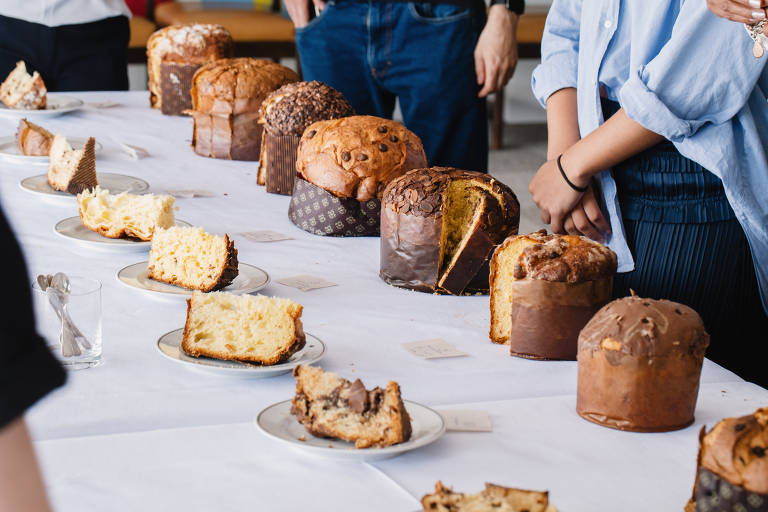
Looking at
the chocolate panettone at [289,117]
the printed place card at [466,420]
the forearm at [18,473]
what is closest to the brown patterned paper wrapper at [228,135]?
the chocolate panettone at [289,117]

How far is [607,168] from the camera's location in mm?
1578

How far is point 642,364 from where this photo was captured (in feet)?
3.01

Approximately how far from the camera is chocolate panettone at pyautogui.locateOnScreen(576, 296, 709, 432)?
91cm

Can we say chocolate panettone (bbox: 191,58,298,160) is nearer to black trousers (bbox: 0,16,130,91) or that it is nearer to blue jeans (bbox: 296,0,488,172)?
blue jeans (bbox: 296,0,488,172)

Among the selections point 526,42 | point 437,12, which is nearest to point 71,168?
point 437,12

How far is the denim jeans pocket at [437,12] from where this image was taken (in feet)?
7.81

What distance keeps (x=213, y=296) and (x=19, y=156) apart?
119cm

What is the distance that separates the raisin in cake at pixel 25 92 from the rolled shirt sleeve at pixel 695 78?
1.75 metres

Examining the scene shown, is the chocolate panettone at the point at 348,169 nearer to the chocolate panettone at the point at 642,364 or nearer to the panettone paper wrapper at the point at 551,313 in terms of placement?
the panettone paper wrapper at the point at 551,313

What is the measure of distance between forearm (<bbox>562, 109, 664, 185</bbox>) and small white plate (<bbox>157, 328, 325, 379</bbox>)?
69 centimetres

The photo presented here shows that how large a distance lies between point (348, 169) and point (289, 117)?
0.34 m

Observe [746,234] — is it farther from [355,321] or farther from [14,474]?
[14,474]

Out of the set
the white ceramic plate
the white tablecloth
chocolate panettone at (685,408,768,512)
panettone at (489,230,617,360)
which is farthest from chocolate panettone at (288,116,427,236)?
chocolate panettone at (685,408,768,512)

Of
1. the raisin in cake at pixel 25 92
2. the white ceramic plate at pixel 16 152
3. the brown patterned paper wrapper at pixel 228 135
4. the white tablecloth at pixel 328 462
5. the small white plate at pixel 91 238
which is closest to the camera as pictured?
the white tablecloth at pixel 328 462
